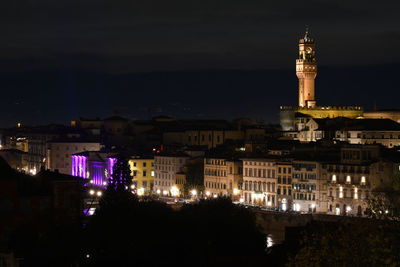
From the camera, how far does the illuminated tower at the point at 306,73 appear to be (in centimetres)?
10862

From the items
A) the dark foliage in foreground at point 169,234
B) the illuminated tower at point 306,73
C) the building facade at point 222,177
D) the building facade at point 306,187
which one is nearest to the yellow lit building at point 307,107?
the illuminated tower at point 306,73

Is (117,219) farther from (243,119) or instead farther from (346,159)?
(243,119)

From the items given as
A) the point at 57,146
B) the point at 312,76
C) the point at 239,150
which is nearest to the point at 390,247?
the point at 239,150

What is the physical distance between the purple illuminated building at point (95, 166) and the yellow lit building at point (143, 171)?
2.50m

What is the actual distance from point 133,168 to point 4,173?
4599 cm

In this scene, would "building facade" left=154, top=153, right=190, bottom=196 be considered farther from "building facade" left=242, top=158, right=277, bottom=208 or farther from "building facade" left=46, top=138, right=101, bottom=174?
"building facade" left=46, top=138, right=101, bottom=174

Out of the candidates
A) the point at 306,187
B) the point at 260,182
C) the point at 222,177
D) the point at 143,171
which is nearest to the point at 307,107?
the point at 143,171

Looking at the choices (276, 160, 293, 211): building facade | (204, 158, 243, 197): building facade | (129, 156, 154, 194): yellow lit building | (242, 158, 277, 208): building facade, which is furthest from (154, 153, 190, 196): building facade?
(276, 160, 293, 211): building facade

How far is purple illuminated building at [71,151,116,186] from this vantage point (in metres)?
101

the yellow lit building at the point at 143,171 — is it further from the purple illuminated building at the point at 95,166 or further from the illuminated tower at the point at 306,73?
the illuminated tower at the point at 306,73

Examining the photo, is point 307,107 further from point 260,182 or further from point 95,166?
point 260,182

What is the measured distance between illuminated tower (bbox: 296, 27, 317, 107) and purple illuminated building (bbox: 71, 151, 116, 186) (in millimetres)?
18951

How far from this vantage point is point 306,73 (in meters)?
109

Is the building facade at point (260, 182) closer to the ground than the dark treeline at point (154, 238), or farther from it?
farther from it
